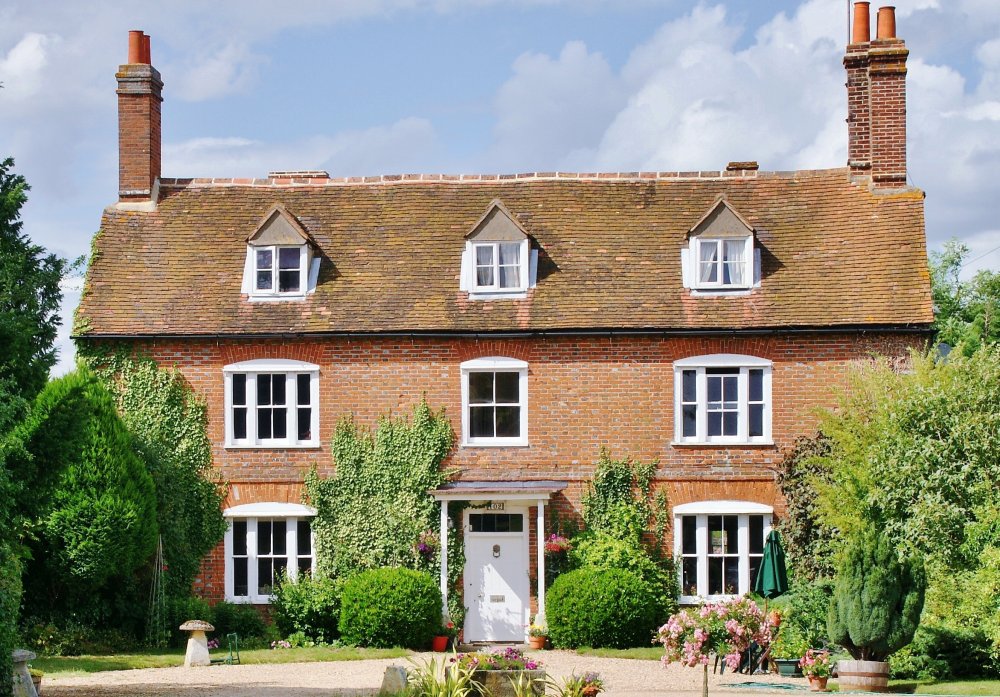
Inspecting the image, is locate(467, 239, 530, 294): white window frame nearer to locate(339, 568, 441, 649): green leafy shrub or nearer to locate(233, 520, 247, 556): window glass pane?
locate(339, 568, 441, 649): green leafy shrub

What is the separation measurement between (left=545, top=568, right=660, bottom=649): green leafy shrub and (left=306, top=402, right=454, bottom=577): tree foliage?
301 cm

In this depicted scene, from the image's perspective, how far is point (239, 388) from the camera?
89.6 ft

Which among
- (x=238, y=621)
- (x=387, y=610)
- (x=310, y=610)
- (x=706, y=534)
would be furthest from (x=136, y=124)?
(x=706, y=534)

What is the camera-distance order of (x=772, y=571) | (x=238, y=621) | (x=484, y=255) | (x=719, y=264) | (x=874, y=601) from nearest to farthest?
1. (x=874, y=601)
2. (x=772, y=571)
3. (x=238, y=621)
4. (x=719, y=264)
5. (x=484, y=255)

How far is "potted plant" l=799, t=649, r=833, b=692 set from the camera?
1931 centimetres

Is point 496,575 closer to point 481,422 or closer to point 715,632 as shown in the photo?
point 481,422

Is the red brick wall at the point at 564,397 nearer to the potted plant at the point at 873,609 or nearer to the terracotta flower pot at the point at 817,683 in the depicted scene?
the potted plant at the point at 873,609

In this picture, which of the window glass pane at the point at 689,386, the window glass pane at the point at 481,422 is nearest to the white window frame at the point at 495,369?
the window glass pane at the point at 481,422

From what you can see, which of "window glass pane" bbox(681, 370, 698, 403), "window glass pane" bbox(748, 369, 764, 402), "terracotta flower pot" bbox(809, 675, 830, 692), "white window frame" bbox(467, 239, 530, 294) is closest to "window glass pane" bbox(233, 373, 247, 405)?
"white window frame" bbox(467, 239, 530, 294)

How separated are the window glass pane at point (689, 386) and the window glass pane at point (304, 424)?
7296 mm

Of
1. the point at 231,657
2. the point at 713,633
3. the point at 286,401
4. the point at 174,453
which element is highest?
the point at 286,401

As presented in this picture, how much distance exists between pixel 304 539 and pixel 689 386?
8.06 meters

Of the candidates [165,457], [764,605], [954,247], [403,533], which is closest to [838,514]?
[764,605]

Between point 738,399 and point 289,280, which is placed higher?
point 289,280
